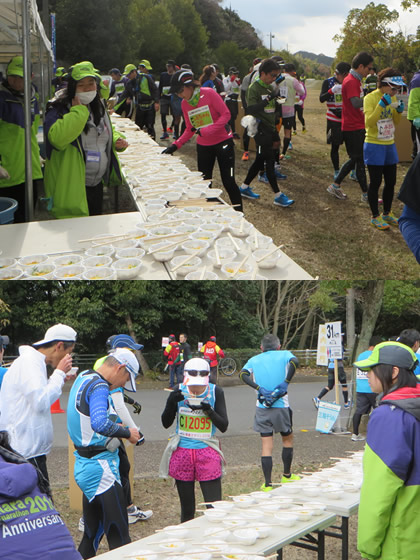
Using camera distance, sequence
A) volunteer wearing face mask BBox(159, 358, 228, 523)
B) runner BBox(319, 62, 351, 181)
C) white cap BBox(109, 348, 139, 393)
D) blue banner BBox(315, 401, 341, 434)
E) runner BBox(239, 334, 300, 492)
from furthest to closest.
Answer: runner BBox(319, 62, 351, 181), blue banner BBox(315, 401, 341, 434), runner BBox(239, 334, 300, 492), volunteer wearing face mask BBox(159, 358, 228, 523), white cap BBox(109, 348, 139, 393)

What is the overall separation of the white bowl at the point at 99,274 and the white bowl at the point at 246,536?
1.61m

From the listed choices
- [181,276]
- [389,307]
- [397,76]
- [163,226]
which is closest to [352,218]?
[397,76]

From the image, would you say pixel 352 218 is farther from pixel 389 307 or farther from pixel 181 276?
pixel 389 307

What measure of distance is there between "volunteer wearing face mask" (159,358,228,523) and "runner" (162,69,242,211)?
276cm

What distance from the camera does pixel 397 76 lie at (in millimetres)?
6867

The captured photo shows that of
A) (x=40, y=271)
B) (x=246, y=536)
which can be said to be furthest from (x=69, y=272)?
(x=246, y=536)

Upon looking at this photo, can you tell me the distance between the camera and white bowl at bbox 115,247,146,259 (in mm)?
3866

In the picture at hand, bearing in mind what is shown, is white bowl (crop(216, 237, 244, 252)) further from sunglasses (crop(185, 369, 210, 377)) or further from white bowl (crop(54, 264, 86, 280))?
white bowl (crop(54, 264, 86, 280))

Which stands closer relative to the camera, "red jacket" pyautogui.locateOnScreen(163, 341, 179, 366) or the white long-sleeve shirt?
the white long-sleeve shirt

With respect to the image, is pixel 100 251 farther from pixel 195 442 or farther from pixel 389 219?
pixel 389 219

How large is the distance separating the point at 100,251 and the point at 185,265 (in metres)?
0.58

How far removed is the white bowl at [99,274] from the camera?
11.7 feet

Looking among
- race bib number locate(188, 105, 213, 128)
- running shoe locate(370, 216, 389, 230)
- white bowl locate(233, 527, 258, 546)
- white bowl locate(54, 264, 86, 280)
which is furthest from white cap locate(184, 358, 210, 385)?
running shoe locate(370, 216, 389, 230)

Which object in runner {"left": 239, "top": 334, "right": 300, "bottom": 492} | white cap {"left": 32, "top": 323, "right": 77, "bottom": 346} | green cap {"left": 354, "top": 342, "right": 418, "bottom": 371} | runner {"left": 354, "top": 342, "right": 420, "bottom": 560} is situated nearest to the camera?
runner {"left": 354, "top": 342, "right": 420, "bottom": 560}
